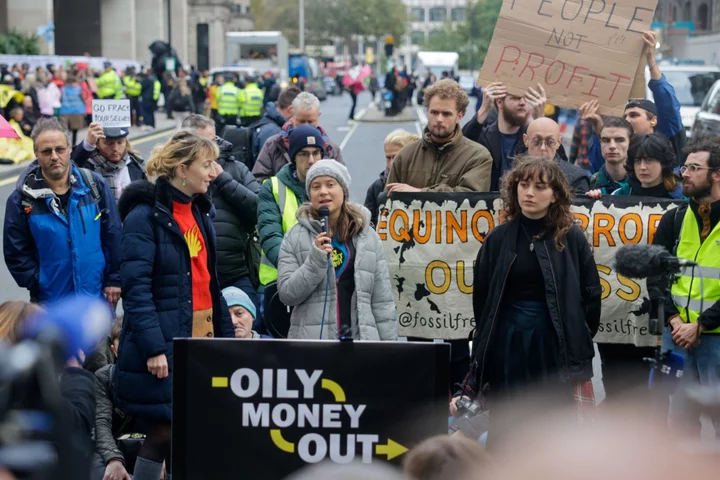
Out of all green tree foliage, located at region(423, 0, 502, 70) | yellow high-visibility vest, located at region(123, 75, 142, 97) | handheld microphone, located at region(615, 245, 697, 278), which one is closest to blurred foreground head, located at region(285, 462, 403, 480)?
handheld microphone, located at region(615, 245, 697, 278)

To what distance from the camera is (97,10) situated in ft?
203

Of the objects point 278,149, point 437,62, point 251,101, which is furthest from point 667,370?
point 437,62

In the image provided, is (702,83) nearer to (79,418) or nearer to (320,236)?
(320,236)

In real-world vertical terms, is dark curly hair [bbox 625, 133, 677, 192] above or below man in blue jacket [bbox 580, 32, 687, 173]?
below

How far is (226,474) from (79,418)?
1.23 metres

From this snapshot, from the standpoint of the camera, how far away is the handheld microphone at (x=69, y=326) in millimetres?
2574

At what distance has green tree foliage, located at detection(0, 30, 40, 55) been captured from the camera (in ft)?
126

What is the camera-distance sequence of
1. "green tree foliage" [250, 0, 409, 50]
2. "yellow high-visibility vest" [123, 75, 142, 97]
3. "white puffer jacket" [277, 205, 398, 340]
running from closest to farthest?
"white puffer jacket" [277, 205, 398, 340] → "yellow high-visibility vest" [123, 75, 142, 97] → "green tree foliage" [250, 0, 409, 50]

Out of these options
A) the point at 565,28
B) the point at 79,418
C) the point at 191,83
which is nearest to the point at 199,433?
the point at 79,418

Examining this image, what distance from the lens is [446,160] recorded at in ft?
22.2

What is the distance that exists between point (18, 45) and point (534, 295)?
36.8 meters

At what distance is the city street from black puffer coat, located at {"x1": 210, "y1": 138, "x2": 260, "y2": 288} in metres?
3.91

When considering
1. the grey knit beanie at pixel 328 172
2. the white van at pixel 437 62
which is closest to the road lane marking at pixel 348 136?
the grey knit beanie at pixel 328 172

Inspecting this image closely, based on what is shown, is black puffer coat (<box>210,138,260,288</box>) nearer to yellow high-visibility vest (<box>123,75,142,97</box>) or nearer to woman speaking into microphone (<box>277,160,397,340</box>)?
woman speaking into microphone (<box>277,160,397,340</box>)
